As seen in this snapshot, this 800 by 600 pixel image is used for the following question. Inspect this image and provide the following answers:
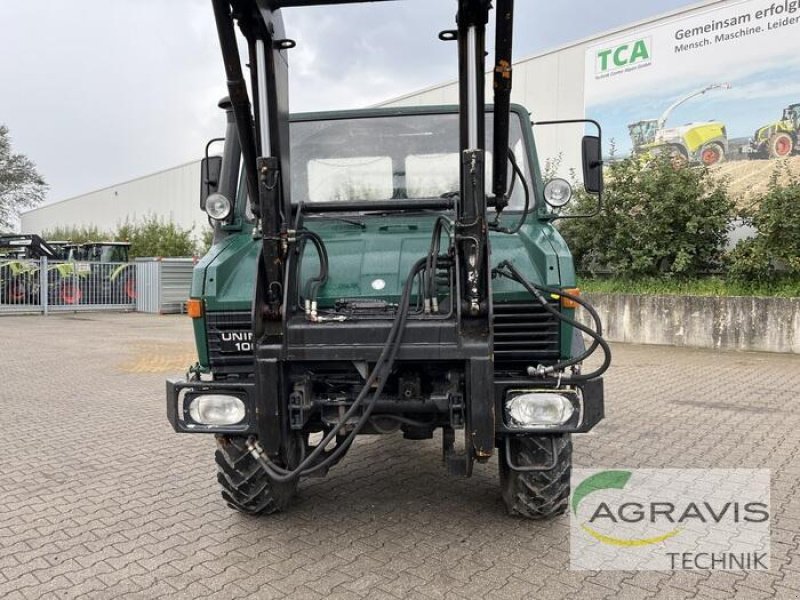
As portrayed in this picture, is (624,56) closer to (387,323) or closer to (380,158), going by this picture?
(380,158)

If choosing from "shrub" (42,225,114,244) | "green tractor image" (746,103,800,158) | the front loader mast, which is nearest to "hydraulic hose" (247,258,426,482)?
the front loader mast

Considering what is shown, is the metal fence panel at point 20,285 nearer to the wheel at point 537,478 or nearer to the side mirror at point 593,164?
the side mirror at point 593,164

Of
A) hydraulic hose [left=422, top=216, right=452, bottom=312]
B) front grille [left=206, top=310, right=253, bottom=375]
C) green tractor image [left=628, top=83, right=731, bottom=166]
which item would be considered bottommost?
front grille [left=206, top=310, right=253, bottom=375]

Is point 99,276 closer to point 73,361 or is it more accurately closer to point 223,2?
point 73,361

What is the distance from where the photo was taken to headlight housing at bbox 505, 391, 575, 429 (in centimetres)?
329

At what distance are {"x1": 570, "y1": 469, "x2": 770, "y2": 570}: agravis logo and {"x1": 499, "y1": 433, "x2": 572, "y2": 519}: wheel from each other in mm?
221

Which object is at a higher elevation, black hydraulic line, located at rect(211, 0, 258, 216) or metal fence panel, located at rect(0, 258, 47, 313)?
black hydraulic line, located at rect(211, 0, 258, 216)

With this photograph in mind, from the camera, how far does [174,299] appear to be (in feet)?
72.5

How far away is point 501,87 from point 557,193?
3.67 ft

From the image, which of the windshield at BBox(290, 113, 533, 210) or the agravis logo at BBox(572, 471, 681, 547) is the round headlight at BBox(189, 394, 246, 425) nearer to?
the windshield at BBox(290, 113, 533, 210)

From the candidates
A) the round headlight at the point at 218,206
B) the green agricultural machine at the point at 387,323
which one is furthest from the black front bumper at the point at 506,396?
the round headlight at the point at 218,206

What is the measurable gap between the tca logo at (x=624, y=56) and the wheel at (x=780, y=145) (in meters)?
3.28

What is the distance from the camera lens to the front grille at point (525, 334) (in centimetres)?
346

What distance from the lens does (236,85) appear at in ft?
10.8
